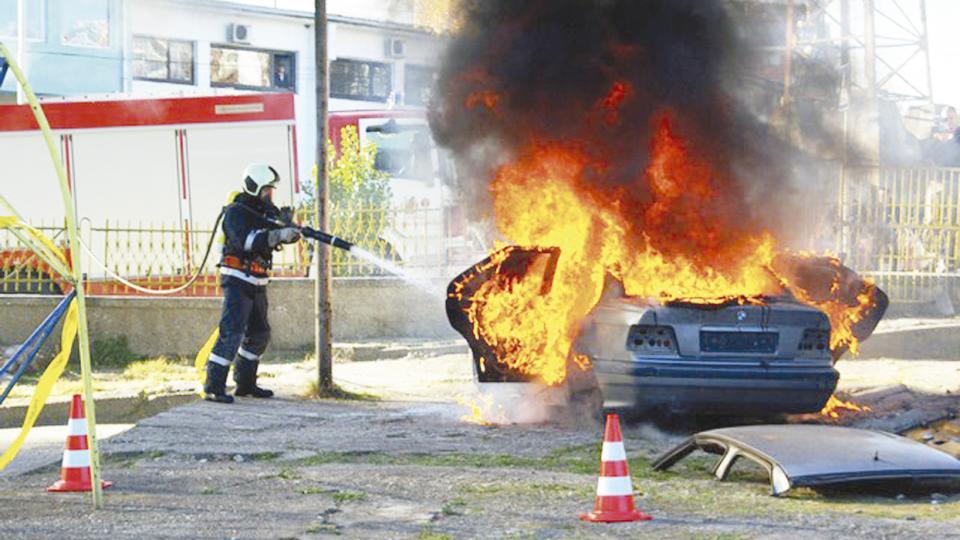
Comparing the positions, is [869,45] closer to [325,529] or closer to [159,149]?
[159,149]

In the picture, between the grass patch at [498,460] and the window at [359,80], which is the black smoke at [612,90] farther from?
the window at [359,80]

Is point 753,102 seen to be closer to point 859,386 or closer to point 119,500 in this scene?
point 859,386

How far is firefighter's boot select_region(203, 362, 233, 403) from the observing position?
39.9 ft

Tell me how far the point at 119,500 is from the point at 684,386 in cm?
368

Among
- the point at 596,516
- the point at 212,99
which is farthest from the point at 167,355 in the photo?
the point at 596,516

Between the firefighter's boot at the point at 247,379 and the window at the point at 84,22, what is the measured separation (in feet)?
77.8

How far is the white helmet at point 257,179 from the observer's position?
12234 millimetres

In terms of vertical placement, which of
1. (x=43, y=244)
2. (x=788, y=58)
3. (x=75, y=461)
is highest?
(x=788, y=58)

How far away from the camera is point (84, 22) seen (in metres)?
34.8

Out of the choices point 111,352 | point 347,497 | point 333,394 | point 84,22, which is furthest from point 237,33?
point 347,497

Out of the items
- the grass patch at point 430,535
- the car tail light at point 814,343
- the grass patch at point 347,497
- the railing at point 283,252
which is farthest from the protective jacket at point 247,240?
the grass patch at point 430,535

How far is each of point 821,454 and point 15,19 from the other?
29355 millimetres

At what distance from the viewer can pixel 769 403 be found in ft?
32.1

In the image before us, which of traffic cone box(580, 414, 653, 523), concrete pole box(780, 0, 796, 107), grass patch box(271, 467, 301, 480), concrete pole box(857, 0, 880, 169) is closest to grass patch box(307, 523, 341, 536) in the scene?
traffic cone box(580, 414, 653, 523)
